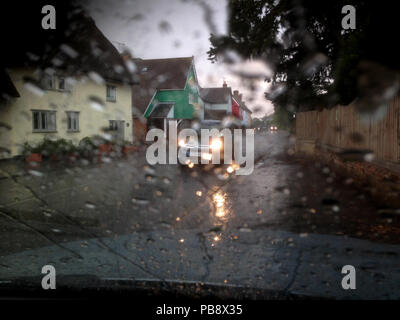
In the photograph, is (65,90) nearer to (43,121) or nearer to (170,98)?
(43,121)

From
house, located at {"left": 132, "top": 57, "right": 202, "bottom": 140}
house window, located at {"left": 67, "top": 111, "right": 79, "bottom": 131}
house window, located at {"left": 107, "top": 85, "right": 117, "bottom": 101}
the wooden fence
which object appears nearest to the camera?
the wooden fence

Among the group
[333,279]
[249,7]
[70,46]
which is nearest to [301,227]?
[333,279]

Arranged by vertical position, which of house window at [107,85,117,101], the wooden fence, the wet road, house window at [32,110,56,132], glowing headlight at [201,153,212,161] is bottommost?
the wet road

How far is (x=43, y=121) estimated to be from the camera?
57.9ft

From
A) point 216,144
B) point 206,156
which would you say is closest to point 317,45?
point 206,156

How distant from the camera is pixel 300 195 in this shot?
24.1 ft

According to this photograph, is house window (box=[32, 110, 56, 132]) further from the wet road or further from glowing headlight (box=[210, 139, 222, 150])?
glowing headlight (box=[210, 139, 222, 150])

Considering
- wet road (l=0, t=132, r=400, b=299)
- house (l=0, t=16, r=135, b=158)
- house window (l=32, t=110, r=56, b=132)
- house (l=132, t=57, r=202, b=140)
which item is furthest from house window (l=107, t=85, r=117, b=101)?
wet road (l=0, t=132, r=400, b=299)

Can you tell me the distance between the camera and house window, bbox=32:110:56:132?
16914 mm

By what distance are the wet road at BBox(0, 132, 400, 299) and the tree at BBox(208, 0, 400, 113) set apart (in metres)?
1.72

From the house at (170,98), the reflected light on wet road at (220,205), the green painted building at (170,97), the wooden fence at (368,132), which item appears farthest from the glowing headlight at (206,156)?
the green painted building at (170,97)

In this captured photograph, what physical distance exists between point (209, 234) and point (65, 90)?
9.21 meters

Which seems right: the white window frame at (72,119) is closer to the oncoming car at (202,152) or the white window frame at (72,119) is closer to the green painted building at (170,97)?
the oncoming car at (202,152)

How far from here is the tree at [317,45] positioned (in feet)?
3.76
